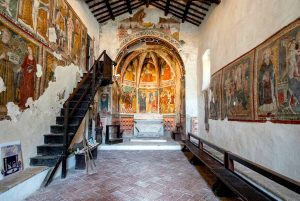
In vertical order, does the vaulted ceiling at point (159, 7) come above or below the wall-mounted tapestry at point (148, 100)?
above

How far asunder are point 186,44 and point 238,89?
5769mm

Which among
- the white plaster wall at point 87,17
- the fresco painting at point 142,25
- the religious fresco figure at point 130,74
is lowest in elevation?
the religious fresco figure at point 130,74

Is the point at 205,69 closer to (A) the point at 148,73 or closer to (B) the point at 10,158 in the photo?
(A) the point at 148,73

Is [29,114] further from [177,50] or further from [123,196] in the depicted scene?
[177,50]

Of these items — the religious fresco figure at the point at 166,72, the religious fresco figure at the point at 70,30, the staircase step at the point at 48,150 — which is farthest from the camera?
the religious fresco figure at the point at 166,72

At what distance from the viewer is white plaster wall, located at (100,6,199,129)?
10352 millimetres

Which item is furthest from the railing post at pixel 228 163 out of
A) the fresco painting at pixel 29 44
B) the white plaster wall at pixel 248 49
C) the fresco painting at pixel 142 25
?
the fresco painting at pixel 142 25

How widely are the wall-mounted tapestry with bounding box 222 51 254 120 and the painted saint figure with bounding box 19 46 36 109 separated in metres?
5.47

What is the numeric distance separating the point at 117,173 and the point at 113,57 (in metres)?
6.87

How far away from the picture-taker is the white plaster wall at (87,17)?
24.9 ft

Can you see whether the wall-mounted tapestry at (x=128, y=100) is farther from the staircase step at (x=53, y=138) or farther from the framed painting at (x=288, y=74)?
the framed painting at (x=288, y=74)

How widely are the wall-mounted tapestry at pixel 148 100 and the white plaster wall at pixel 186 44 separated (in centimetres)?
503

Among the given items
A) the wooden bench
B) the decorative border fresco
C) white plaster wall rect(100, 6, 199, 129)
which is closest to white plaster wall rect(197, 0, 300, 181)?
the decorative border fresco

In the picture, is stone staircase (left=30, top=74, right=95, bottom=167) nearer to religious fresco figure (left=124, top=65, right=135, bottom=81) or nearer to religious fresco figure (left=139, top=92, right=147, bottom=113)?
religious fresco figure (left=124, top=65, right=135, bottom=81)
